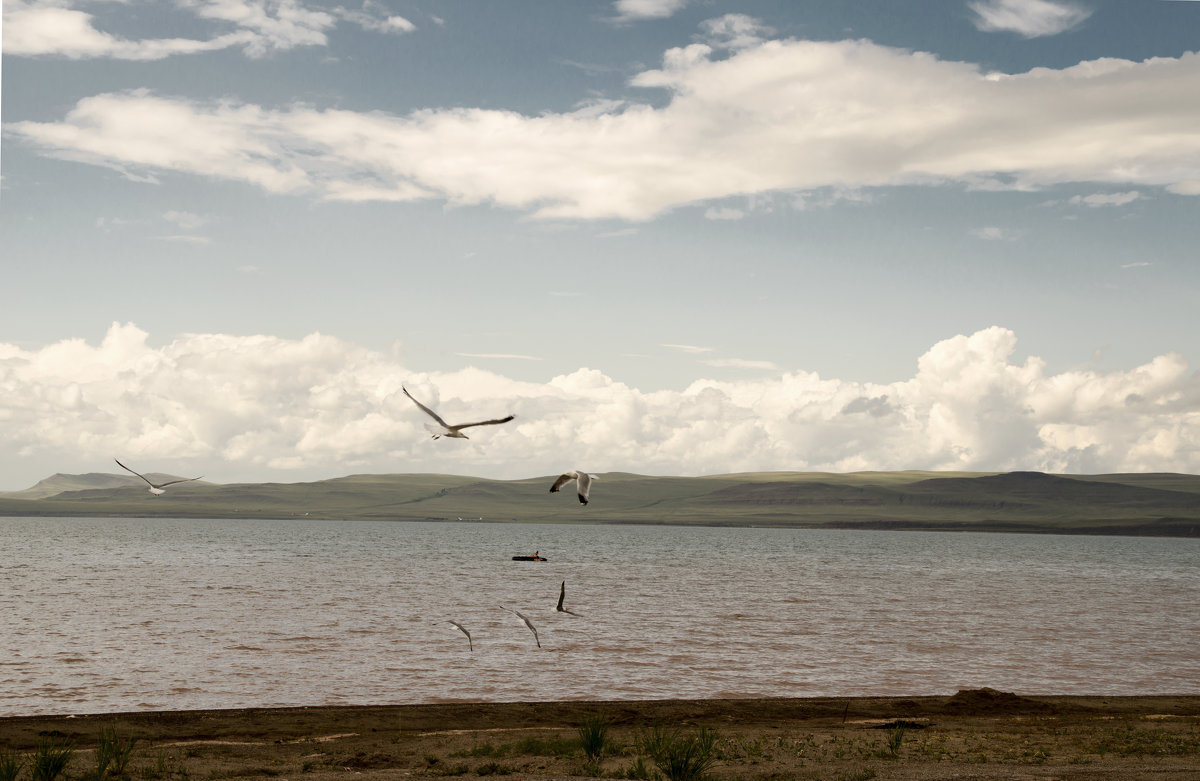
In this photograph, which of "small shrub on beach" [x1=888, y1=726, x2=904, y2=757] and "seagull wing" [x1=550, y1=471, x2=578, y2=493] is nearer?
"seagull wing" [x1=550, y1=471, x2=578, y2=493]

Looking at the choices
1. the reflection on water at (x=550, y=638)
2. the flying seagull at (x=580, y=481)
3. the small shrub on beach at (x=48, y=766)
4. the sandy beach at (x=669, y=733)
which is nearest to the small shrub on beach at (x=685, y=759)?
the sandy beach at (x=669, y=733)

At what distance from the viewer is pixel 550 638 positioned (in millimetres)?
46156

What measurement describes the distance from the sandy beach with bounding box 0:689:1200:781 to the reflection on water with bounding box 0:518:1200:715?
407cm

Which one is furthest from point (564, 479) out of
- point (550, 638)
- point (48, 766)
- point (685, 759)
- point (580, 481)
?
point (550, 638)

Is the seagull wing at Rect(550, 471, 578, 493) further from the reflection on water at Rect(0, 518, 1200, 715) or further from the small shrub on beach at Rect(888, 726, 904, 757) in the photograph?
the reflection on water at Rect(0, 518, 1200, 715)

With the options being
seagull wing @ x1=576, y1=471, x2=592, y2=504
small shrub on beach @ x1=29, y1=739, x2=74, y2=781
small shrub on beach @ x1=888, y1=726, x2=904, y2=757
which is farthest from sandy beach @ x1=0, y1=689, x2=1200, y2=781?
seagull wing @ x1=576, y1=471, x2=592, y2=504

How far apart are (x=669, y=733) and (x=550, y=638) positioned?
21.8m

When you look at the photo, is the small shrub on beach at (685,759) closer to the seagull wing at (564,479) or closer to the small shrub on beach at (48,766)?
the seagull wing at (564,479)

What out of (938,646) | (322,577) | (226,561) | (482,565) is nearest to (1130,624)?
(938,646)

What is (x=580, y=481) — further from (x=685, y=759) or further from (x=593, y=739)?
(x=593, y=739)

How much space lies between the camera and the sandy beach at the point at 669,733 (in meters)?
19.8

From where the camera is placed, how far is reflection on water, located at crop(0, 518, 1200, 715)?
34250 mm

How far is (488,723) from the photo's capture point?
2680 cm

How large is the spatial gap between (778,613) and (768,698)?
3066 cm
